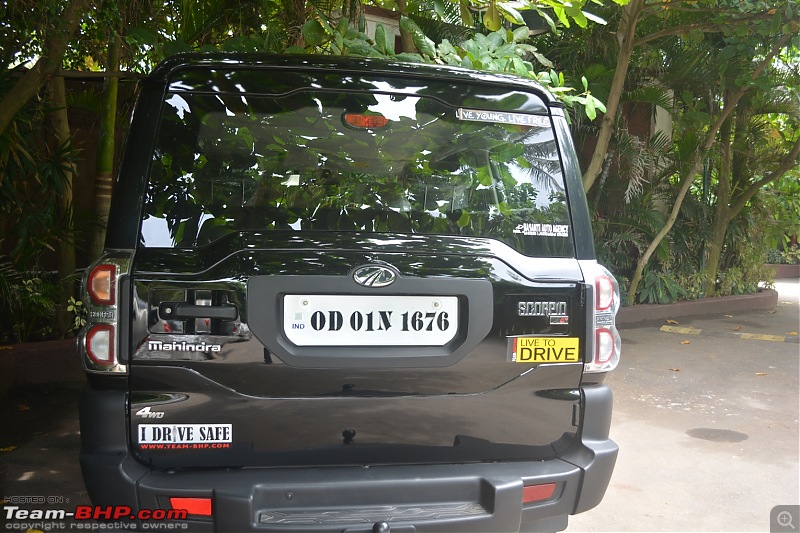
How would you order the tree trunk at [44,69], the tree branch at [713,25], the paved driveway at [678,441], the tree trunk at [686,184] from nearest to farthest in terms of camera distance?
the paved driveway at [678,441]
the tree trunk at [44,69]
the tree branch at [713,25]
the tree trunk at [686,184]

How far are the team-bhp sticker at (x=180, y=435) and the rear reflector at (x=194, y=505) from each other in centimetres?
16

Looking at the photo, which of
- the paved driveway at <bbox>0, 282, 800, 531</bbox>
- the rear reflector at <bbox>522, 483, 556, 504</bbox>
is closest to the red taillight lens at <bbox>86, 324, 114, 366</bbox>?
the rear reflector at <bbox>522, 483, 556, 504</bbox>

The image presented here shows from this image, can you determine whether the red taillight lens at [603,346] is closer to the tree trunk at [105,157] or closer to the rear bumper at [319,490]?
the rear bumper at [319,490]

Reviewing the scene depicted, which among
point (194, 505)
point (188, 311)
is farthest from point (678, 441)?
point (188, 311)

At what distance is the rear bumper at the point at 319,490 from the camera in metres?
2.36

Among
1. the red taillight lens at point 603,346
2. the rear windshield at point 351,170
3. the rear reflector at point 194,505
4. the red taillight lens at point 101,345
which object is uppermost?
the rear windshield at point 351,170

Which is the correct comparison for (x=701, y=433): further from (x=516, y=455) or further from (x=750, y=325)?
(x=750, y=325)

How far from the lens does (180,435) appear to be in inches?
94.8

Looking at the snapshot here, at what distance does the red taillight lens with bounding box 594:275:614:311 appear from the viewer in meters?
2.75

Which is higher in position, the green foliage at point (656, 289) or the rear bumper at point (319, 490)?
the rear bumper at point (319, 490)

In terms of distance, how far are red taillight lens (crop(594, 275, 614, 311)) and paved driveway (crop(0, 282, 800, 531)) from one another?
1569 millimetres

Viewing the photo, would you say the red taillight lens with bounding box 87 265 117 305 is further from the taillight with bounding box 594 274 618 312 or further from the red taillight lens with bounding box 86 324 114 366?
the taillight with bounding box 594 274 618 312

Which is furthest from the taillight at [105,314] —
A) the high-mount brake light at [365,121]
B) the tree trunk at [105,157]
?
the tree trunk at [105,157]

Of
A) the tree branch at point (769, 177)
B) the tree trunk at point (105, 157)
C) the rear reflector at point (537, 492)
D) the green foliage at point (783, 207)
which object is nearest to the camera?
the rear reflector at point (537, 492)
